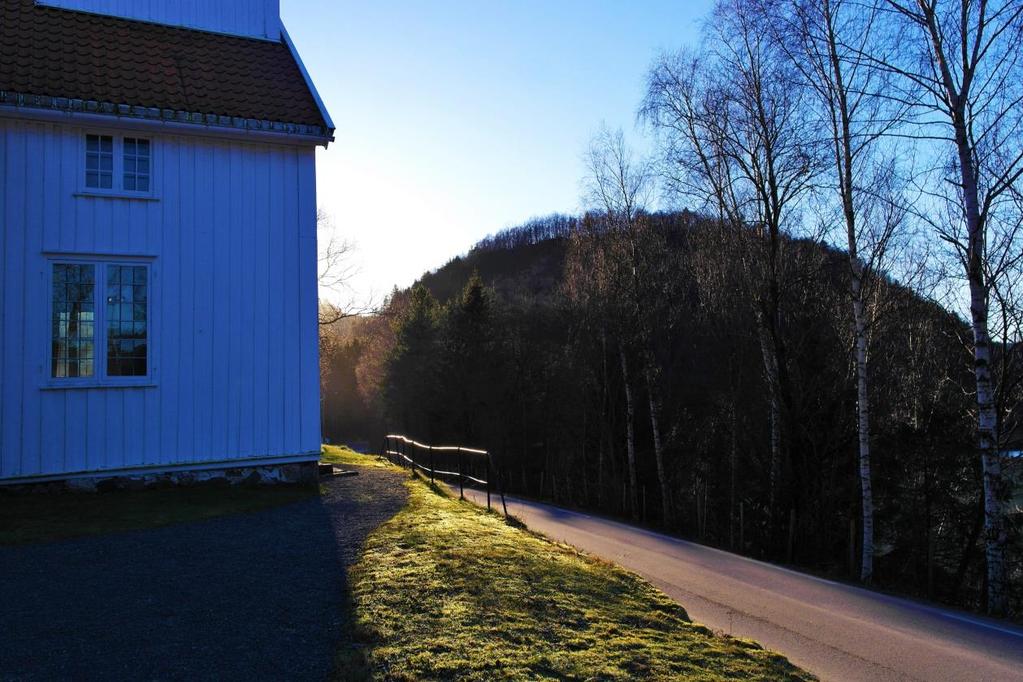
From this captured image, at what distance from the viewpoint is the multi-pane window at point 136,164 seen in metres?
11.4

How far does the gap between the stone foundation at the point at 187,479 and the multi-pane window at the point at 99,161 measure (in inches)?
176

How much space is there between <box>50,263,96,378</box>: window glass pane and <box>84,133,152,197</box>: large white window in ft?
4.31

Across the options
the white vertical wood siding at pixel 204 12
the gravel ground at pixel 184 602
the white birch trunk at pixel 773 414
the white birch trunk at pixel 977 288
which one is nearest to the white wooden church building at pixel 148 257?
the white vertical wood siding at pixel 204 12

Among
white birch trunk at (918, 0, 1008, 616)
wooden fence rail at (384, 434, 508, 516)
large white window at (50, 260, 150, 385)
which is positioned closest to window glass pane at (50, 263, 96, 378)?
large white window at (50, 260, 150, 385)

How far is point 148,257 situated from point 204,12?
543cm

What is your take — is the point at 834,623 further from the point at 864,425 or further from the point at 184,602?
the point at 864,425

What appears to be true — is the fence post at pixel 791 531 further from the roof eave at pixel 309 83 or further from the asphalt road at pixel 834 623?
the roof eave at pixel 309 83

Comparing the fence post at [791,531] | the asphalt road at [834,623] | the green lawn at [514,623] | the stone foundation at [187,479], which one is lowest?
the fence post at [791,531]

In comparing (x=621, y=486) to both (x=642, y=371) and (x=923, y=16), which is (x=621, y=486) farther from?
(x=923, y=16)

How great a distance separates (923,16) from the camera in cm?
1206

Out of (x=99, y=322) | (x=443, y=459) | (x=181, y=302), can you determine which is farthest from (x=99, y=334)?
(x=443, y=459)

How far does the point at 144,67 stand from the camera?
1206cm

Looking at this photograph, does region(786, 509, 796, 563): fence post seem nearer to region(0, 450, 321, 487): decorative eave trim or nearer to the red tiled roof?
region(0, 450, 321, 487): decorative eave trim

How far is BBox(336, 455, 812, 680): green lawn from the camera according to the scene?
4.88 m
